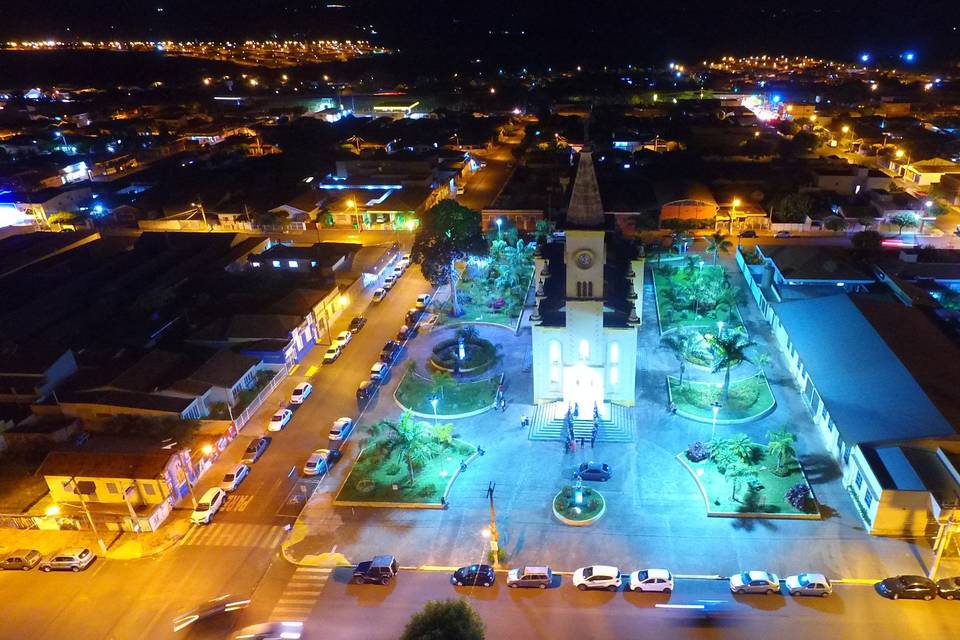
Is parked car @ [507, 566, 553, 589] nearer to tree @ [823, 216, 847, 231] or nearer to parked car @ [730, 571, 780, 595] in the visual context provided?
parked car @ [730, 571, 780, 595]

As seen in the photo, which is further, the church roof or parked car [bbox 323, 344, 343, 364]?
parked car [bbox 323, 344, 343, 364]

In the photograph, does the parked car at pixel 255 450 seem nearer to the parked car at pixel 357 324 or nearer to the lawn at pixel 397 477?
the lawn at pixel 397 477

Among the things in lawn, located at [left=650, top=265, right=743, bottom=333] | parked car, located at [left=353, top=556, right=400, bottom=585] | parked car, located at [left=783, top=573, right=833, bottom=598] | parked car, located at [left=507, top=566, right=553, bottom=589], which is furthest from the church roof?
parked car, located at [left=353, top=556, right=400, bottom=585]

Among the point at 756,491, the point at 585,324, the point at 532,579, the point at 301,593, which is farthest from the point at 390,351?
the point at 756,491

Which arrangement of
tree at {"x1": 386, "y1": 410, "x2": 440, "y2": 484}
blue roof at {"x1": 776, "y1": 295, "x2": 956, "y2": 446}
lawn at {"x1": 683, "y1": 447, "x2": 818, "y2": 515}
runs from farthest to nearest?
1. tree at {"x1": 386, "y1": 410, "x2": 440, "y2": 484}
2. blue roof at {"x1": 776, "y1": 295, "x2": 956, "y2": 446}
3. lawn at {"x1": 683, "y1": 447, "x2": 818, "y2": 515}

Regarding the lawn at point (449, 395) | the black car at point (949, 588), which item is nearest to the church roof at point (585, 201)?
the lawn at point (449, 395)

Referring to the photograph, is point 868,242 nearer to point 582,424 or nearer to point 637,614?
point 582,424
